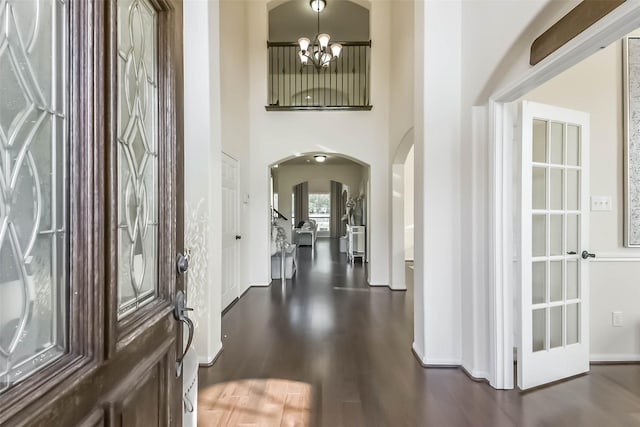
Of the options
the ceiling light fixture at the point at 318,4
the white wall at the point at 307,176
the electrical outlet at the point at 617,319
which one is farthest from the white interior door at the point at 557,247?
the white wall at the point at 307,176

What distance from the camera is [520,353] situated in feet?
8.00

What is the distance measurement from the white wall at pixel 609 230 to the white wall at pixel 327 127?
291 centimetres

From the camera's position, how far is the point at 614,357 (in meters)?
2.87

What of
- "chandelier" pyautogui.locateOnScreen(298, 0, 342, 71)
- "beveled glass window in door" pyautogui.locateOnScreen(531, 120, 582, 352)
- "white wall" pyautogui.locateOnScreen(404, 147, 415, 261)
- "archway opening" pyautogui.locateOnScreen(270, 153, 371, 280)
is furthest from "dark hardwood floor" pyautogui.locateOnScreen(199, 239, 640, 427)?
"white wall" pyautogui.locateOnScreen(404, 147, 415, 261)

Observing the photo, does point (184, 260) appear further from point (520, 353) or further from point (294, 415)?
point (520, 353)

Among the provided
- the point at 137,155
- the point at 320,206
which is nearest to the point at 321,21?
the point at 137,155

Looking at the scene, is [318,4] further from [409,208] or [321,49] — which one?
[409,208]

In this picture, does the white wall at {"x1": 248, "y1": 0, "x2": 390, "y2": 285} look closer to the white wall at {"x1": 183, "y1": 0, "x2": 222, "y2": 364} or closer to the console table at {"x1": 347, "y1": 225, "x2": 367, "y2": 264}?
the white wall at {"x1": 183, "y1": 0, "x2": 222, "y2": 364}

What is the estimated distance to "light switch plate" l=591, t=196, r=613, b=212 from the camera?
2875 millimetres

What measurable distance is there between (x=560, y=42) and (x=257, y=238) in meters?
4.72

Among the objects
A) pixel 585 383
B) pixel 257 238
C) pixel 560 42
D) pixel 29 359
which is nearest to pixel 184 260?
pixel 29 359

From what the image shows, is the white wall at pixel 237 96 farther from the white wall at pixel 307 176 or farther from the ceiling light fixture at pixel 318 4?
the white wall at pixel 307 176

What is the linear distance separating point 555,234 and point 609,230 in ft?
2.35

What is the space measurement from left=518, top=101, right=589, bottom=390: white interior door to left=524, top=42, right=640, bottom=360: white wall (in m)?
0.34
